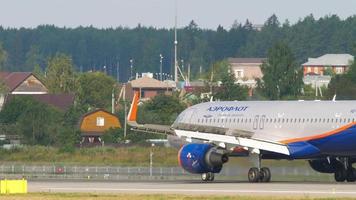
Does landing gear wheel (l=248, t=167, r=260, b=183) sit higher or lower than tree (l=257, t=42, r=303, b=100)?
lower

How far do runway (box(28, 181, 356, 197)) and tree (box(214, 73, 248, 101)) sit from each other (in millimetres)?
70602

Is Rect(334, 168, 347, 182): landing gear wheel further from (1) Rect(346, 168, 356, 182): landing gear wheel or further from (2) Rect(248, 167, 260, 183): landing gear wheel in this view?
(2) Rect(248, 167, 260, 183): landing gear wheel

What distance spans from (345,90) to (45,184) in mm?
60564

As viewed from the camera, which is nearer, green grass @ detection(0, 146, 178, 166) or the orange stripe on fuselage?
the orange stripe on fuselage

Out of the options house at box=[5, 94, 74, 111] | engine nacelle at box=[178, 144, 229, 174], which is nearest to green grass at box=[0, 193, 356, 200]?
engine nacelle at box=[178, 144, 229, 174]

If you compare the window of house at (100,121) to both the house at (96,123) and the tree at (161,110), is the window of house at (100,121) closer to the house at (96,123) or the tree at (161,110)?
the house at (96,123)

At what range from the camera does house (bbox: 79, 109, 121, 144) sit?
138275mm

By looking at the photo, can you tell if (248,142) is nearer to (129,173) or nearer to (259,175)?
(259,175)

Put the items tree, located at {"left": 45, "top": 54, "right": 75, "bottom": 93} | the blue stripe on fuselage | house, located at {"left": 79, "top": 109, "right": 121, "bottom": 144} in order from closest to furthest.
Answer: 1. the blue stripe on fuselage
2. house, located at {"left": 79, "top": 109, "right": 121, "bottom": 144}
3. tree, located at {"left": 45, "top": 54, "right": 75, "bottom": 93}

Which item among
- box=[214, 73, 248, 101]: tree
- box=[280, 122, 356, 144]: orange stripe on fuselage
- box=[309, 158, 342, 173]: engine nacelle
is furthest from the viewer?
box=[214, 73, 248, 101]: tree

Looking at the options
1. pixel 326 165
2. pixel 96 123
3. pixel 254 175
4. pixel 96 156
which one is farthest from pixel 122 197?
pixel 96 123

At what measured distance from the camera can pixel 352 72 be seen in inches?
5610

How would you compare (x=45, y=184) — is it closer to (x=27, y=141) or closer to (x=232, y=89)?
(x=27, y=141)

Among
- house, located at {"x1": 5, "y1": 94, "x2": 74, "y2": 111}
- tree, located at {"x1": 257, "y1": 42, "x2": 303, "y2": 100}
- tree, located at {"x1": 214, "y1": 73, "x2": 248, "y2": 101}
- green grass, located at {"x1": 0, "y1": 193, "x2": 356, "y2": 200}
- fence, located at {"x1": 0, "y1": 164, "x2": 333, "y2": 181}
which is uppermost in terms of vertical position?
tree, located at {"x1": 257, "y1": 42, "x2": 303, "y2": 100}
